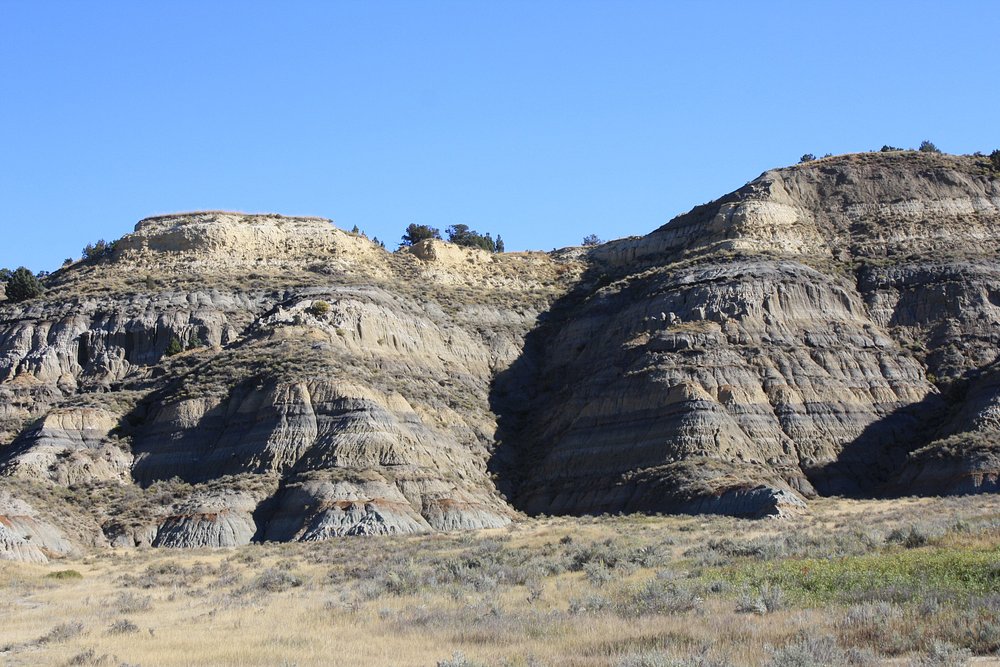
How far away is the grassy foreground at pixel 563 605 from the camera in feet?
53.6

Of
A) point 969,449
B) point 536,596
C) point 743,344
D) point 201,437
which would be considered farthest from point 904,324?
point 536,596

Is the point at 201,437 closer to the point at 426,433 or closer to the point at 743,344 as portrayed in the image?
the point at 426,433

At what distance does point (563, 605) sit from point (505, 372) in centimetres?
5203

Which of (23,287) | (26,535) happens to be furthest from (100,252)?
(26,535)

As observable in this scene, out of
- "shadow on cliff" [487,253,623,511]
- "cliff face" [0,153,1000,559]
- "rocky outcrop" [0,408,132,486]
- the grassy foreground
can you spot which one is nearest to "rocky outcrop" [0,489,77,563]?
"cliff face" [0,153,1000,559]

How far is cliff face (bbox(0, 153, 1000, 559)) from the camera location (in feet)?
169

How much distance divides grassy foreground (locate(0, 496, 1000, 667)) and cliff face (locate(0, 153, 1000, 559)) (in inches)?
509

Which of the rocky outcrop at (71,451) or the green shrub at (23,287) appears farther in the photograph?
the green shrub at (23,287)

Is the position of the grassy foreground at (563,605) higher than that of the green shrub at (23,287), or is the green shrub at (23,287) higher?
the green shrub at (23,287)

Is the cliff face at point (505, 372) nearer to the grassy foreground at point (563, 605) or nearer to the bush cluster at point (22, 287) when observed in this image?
the bush cluster at point (22, 287)

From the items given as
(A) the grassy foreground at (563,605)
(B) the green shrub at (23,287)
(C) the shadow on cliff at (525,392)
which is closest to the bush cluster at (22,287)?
(B) the green shrub at (23,287)

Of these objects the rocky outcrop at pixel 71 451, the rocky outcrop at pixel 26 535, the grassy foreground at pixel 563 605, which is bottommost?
the grassy foreground at pixel 563 605

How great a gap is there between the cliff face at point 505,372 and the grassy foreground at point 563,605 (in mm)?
12927

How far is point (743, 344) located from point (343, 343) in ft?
77.3
